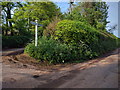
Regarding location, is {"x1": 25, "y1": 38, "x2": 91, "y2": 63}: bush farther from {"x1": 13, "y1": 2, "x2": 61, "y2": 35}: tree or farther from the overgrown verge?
{"x1": 13, "y1": 2, "x2": 61, "y2": 35}: tree

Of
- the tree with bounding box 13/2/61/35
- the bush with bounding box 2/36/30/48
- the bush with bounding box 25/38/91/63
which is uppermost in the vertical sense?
the tree with bounding box 13/2/61/35

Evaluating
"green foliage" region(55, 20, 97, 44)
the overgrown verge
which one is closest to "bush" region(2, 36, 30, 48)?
the overgrown verge

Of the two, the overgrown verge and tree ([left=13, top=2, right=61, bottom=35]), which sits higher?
tree ([left=13, top=2, right=61, bottom=35])

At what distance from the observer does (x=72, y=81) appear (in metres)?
2.78

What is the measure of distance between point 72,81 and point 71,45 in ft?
8.61

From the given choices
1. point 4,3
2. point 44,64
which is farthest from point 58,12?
point 44,64

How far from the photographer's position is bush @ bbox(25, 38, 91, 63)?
483 cm

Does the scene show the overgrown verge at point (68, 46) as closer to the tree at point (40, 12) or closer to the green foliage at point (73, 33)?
the green foliage at point (73, 33)

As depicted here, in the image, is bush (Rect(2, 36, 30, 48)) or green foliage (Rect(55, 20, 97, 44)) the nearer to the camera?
green foliage (Rect(55, 20, 97, 44))

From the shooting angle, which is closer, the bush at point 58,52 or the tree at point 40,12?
the bush at point 58,52

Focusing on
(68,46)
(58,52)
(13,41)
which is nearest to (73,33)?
(68,46)

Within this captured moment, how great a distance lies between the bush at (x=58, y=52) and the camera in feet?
15.9

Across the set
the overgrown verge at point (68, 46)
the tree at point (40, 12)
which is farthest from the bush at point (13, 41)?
the overgrown verge at point (68, 46)

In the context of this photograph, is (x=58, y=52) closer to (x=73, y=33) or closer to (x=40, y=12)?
(x=73, y=33)
